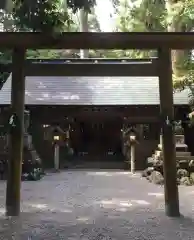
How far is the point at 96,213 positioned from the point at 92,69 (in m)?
2.55

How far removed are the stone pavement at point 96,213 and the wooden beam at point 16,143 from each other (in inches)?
11.6

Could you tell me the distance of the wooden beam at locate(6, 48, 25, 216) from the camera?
19.0ft

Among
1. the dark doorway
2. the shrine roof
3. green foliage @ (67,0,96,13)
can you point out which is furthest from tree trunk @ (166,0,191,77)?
green foliage @ (67,0,96,13)

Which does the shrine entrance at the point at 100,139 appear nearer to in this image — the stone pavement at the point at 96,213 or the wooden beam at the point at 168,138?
the stone pavement at the point at 96,213

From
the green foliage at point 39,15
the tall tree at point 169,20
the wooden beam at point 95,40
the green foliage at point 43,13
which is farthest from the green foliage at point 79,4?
the tall tree at point 169,20

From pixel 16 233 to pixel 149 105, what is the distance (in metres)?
10.3

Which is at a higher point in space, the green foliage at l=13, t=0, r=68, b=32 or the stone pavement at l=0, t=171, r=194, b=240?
the green foliage at l=13, t=0, r=68, b=32

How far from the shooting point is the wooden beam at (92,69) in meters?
6.09

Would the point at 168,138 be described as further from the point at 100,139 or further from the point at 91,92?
the point at 100,139

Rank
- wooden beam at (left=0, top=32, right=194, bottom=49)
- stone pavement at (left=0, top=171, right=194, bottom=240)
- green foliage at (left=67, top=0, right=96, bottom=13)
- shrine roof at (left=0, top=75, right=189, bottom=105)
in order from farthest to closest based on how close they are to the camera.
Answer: shrine roof at (left=0, top=75, right=189, bottom=105) → wooden beam at (left=0, top=32, right=194, bottom=49) → green foliage at (left=67, top=0, right=96, bottom=13) → stone pavement at (left=0, top=171, right=194, bottom=240)

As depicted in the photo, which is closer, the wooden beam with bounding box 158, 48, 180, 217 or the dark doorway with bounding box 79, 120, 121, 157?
the wooden beam with bounding box 158, 48, 180, 217

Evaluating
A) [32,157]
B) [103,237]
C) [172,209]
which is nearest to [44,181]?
[32,157]

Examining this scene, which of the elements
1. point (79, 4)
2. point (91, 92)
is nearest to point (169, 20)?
point (91, 92)

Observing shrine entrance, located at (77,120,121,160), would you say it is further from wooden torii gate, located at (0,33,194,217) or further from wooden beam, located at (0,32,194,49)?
wooden beam, located at (0,32,194,49)
